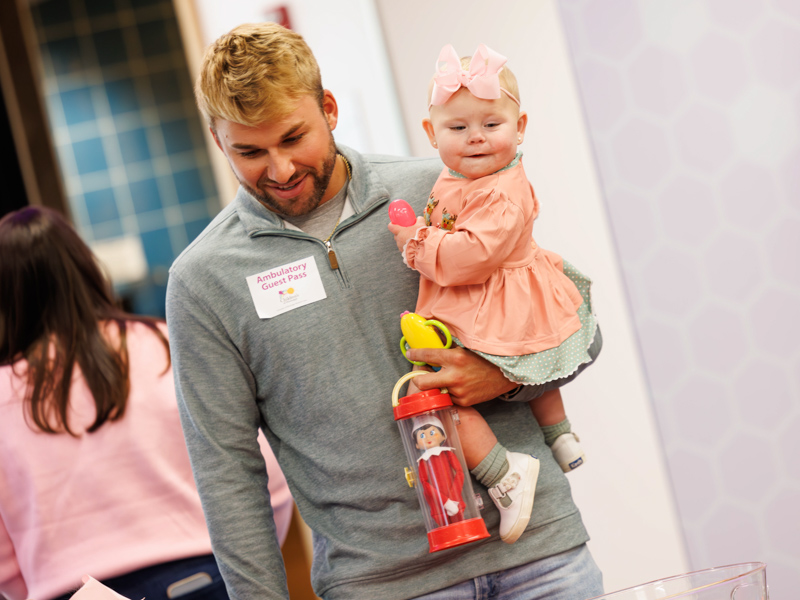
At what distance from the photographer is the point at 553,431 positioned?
158cm

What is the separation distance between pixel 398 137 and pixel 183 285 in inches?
41.8

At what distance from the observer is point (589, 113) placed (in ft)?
7.64

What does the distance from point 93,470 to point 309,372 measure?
922 millimetres

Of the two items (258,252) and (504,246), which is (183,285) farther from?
(504,246)

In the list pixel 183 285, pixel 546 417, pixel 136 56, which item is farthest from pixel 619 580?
pixel 136 56

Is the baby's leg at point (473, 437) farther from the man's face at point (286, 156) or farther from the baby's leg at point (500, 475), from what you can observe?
the man's face at point (286, 156)

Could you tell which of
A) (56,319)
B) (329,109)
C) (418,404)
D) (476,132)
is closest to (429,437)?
(418,404)

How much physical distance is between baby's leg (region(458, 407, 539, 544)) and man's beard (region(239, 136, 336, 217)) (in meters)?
0.50

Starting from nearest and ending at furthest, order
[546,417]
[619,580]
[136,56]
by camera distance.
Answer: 1. [546,417]
2. [619,580]
3. [136,56]

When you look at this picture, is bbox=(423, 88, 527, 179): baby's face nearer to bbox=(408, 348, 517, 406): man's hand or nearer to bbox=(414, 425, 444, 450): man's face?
bbox=(408, 348, 517, 406): man's hand

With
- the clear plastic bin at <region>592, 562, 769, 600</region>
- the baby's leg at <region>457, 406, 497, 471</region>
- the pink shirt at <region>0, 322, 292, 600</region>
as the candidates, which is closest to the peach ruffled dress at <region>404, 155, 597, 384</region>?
the baby's leg at <region>457, 406, 497, 471</region>

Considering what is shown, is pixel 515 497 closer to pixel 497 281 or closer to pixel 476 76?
pixel 497 281

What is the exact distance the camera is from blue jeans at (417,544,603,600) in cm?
141

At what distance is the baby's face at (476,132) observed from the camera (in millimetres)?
1351
